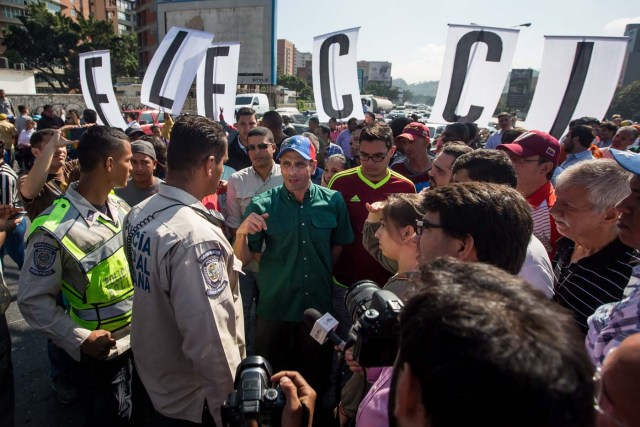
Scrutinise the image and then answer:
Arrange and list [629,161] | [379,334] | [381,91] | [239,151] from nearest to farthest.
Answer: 1. [379,334]
2. [629,161]
3. [239,151]
4. [381,91]

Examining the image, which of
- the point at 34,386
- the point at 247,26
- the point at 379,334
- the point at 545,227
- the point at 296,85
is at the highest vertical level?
the point at 247,26

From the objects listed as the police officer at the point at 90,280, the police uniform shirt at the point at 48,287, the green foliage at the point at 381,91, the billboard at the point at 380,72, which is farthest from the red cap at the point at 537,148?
the billboard at the point at 380,72

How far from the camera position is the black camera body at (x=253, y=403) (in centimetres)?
113

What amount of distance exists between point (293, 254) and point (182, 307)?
1116mm

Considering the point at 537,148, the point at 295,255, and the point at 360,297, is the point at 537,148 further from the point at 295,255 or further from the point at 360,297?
the point at 360,297

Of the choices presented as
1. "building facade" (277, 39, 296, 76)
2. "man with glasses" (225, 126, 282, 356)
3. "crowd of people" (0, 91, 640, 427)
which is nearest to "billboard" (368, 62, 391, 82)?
"building facade" (277, 39, 296, 76)

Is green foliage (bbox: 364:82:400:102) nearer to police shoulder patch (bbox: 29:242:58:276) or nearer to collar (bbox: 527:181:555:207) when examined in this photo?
collar (bbox: 527:181:555:207)

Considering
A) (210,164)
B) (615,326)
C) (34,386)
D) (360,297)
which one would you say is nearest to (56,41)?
(34,386)

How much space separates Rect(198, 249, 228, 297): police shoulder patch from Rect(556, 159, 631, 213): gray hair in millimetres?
1800

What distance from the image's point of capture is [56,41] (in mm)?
43594

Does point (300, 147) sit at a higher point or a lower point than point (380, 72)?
lower

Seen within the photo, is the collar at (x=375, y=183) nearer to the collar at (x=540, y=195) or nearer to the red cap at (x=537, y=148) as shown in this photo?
→ the red cap at (x=537, y=148)

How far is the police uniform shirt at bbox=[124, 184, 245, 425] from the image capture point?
1576 mm

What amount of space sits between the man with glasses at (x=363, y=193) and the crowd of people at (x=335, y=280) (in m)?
0.01
